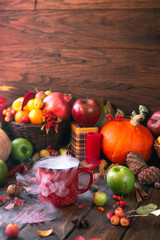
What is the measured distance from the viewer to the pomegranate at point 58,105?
1.44m

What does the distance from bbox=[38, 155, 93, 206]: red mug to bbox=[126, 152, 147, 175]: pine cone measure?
1.18 ft

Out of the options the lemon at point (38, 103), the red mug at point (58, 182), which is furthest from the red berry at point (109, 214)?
the lemon at point (38, 103)

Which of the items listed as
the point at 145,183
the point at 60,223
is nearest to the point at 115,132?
the point at 145,183

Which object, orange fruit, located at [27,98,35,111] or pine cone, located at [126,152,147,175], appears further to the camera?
orange fruit, located at [27,98,35,111]

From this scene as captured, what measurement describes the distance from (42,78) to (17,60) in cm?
21

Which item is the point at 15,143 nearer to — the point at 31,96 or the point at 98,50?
the point at 31,96

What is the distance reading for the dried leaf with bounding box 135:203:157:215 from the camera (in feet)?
2.91

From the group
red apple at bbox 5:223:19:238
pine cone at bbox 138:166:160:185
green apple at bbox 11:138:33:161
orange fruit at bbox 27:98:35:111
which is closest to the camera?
red apple at bbox 5:223:19:238

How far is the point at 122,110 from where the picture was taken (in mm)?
1608

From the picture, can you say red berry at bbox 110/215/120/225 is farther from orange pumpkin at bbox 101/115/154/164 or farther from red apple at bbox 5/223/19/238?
orange pumpkin at bbox 101/115/154/164

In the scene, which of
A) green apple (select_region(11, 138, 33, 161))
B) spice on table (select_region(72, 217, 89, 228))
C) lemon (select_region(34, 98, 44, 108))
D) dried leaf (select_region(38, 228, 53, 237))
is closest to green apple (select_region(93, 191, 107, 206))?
spice on table (select_region(72, 217, 89, 228))

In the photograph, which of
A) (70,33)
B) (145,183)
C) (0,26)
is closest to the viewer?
(145,183)

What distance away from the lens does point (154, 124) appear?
1.45 meters

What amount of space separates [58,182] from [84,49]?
0.98 m
